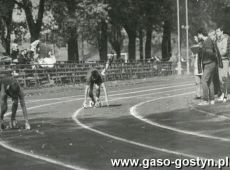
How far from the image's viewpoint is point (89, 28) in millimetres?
46000

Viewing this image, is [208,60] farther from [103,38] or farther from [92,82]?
[103,38]

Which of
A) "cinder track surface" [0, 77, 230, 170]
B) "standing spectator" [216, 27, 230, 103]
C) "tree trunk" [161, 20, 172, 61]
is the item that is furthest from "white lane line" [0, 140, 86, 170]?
"tree trunk" [161, 20, 172, 61]

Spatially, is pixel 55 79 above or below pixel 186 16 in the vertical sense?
below

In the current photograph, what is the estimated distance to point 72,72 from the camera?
1567 inches

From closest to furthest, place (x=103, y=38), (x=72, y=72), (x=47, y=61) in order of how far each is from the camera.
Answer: (x=47, y=61)
(x=72, y=72)
(x=103, y=38)

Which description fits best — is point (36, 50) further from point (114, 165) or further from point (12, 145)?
point (114, 165)

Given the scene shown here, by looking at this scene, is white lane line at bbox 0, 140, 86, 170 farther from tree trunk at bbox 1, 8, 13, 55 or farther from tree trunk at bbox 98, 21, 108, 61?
tree trunk at bbox 98, 21, 108, 61

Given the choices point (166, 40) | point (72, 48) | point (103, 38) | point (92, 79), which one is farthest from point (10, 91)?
point (166, 40)

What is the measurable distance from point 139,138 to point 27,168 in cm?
336

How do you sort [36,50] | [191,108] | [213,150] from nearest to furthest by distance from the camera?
1. [213,150]
2. [191,108]
3. [36,50]

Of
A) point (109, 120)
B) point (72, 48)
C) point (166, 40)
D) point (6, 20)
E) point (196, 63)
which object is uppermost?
point (6, 20)

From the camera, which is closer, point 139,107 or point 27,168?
point 27,168

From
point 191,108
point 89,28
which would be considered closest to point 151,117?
point 191,108

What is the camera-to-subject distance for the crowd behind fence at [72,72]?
115 feet
